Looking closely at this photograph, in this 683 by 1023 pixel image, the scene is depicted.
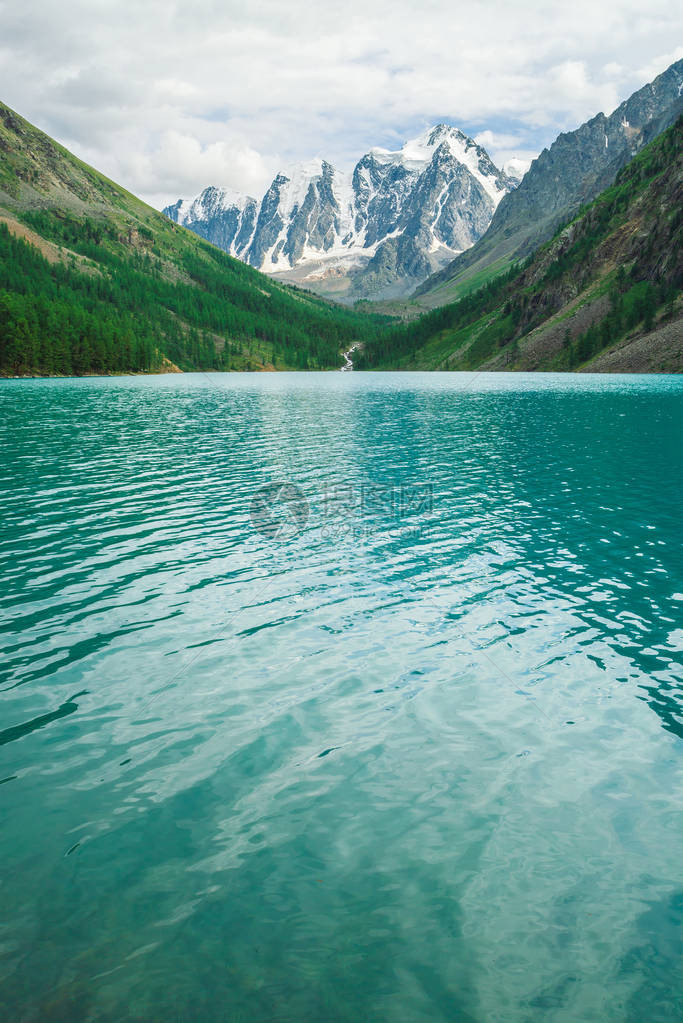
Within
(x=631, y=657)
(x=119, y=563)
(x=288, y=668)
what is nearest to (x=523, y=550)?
(x=631, y=657)

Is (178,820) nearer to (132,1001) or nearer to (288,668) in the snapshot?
(132,1001)

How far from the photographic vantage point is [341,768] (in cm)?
1134

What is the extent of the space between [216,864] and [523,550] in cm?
1855

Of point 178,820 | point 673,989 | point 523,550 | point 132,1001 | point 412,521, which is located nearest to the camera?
point 132,1001

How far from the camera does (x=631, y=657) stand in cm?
1555

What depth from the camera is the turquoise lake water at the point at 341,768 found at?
7.19 metres

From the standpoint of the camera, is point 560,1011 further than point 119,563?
No

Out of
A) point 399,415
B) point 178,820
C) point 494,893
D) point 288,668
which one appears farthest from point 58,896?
point 399,415

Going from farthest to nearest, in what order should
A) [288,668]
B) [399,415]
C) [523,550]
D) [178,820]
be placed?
[399,415] < [523,550] < [288,668] < [178,820]

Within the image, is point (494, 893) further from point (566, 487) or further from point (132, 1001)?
point (566, 487)

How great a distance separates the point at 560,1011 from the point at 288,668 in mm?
9371

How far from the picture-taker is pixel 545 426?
64.3 m

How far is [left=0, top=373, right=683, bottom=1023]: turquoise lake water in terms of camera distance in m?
7.19

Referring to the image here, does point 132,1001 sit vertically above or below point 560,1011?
above
